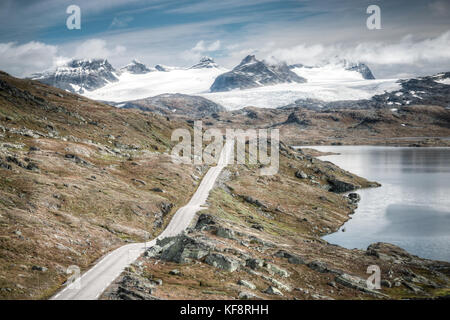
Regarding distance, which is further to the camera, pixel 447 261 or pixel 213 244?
pixel 447 261

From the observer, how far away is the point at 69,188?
67.6m

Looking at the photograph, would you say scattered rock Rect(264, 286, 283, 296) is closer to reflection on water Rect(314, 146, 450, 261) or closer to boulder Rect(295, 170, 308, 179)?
reflection on water Rect(314, 146, 450, 261)

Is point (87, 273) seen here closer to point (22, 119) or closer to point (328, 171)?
point (22, 119)

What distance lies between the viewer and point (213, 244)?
5016 centimetres

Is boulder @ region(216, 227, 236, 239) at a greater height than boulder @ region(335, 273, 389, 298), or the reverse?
boulder @ region(216, 227, 236, 239)

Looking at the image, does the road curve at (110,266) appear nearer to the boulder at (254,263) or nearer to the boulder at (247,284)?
the boulder at (247,284)

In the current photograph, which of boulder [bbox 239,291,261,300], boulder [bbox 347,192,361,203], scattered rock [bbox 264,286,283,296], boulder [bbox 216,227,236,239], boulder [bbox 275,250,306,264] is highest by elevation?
boulder [bbox 239,291,261,300]

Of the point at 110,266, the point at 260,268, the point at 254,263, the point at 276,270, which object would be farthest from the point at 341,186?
the point at 110,266

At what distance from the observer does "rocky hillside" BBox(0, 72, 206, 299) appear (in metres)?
40.7

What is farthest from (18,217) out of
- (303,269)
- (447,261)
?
(447,261)

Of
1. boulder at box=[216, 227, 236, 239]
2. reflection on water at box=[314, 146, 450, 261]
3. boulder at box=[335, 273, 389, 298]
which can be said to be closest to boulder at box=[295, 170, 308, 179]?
reflection on water at box=[314, 146, 450, 261]

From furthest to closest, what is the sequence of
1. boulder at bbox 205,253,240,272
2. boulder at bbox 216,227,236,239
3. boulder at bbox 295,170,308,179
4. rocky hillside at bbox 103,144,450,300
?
boulder at bbox 295,170,308,179, boulder at bbox 216,227,236,239, boulder at bbox 205,253,240,272, rocky hillside at bbox 103,144,450,300

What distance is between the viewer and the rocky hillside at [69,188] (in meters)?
40.7
